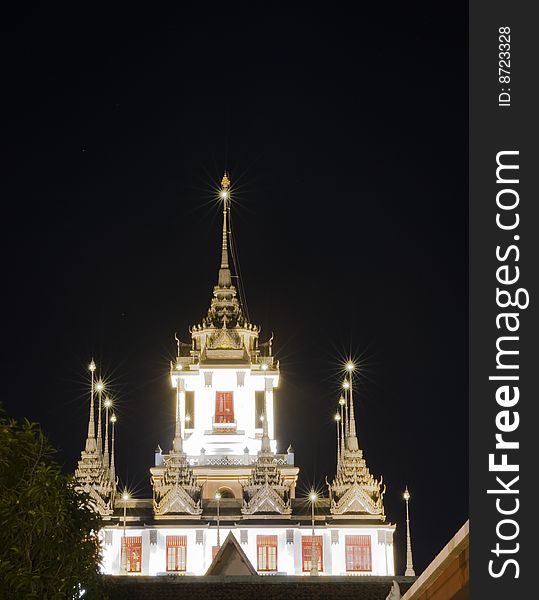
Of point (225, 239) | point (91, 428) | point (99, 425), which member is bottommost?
point (91, 428)

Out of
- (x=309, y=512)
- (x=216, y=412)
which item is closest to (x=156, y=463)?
(x=216, y=412)

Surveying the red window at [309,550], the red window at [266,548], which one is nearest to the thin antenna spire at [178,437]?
the red window at [266,548]

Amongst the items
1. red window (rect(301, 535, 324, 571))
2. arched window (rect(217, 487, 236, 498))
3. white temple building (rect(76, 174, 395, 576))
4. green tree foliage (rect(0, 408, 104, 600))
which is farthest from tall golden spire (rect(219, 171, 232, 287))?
green tree foliage (rect(0, 408, 104, 600))

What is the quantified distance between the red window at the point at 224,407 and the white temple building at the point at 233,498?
5 cm

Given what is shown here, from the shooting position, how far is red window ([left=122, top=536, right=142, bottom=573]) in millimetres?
74875

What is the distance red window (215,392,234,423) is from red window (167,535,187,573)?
939 centimetres

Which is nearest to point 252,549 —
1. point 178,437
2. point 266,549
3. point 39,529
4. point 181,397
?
point 266,549

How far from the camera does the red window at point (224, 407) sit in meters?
83.9

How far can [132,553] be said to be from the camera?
248 feet

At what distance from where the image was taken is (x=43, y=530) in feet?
108

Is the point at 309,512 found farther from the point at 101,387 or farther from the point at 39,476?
the point at 39,476

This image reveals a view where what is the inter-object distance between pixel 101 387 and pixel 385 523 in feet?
58.9

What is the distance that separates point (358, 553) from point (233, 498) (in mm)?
7236

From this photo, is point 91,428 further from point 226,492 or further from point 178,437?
point 226,492
